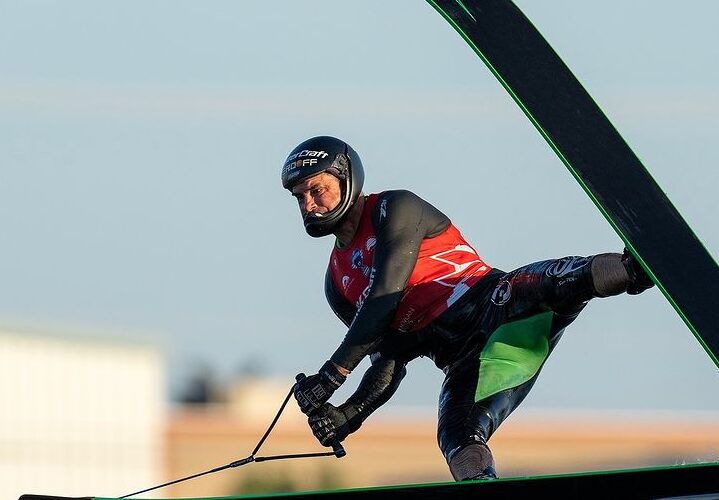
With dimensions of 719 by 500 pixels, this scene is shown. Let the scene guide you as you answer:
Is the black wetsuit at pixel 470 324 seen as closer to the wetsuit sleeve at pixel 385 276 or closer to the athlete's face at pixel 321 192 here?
the wetsuit sleeve at pixel 385 276

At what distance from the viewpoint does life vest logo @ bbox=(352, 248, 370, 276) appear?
24.6ft

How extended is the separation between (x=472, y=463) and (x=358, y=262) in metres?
1.13

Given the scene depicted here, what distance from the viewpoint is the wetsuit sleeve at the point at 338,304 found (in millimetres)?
7777

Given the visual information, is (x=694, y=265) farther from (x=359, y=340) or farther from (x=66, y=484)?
(x=66, y=484)

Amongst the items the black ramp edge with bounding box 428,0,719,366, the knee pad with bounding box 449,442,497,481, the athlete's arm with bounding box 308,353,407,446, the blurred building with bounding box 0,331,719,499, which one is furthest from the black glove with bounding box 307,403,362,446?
the blurred building with bounding box 0,331,719,499

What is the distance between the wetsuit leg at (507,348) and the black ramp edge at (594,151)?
0.85 meters

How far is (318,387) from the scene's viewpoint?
23.3ft

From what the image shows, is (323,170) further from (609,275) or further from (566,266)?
(609,275)

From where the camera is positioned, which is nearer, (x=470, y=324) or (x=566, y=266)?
(x=566, y=266)

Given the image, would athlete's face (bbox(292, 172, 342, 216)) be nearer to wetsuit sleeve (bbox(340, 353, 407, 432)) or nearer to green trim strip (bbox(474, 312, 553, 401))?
wetsuit sleeve (bbox(340, 353, 407, 432))

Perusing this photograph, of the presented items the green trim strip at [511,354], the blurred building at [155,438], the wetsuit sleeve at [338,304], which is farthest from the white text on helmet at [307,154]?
the blurred building at [155,438]

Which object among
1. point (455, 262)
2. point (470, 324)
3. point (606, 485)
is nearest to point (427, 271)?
Result: point (455, 262)

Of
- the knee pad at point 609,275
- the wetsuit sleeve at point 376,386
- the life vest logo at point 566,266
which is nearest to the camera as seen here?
the knee pad at point 609,275

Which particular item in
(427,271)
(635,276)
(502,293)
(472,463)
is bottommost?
(472,463)
